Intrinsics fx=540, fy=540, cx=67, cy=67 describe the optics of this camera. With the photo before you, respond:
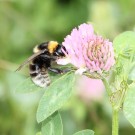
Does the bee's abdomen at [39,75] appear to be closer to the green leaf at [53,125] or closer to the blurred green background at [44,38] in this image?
the green leaf at [53,125]

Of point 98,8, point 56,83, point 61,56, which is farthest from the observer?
point 98,8

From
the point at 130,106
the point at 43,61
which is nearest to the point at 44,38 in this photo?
the point at 43,61

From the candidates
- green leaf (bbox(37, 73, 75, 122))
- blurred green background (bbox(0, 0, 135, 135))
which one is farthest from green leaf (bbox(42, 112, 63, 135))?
blurred green background (bbox(0, 0, 135, 135))

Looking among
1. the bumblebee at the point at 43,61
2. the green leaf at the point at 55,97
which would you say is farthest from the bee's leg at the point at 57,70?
the green leaf at the point at 55,97

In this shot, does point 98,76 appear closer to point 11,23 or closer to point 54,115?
point 54,115

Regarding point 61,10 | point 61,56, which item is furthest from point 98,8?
point 61,56

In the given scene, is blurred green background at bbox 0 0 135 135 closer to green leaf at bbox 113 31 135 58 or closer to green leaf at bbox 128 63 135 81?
green leaf at bbox 113 31 135 58
